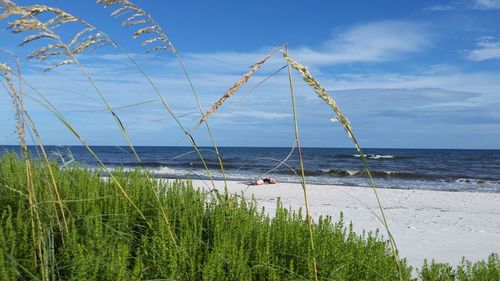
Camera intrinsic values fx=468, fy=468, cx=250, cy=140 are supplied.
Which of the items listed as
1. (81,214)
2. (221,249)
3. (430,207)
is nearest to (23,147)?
(81,214)

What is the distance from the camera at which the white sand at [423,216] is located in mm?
6992

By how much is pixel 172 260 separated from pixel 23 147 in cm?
107

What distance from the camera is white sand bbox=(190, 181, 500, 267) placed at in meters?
6.99

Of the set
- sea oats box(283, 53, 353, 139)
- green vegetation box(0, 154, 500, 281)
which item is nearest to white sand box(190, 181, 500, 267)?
green vegetation box(0, 154, 500, 281)

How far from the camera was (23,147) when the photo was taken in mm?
2662

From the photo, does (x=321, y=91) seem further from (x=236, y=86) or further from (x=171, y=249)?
(x=171, y=249)

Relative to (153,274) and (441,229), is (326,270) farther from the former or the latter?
(441,229)

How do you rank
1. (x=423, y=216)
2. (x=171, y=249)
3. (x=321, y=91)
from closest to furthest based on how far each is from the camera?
(x=321, y=91) → (x=171, y=249) → (x=423, y=216)

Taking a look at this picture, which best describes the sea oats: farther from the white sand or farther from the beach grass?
the white sand

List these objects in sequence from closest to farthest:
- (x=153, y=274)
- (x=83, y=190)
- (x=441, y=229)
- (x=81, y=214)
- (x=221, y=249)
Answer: (x=153, y=274), (x=221, y=249), (x=81, y=214), (x=83, y=190), (x=441, y=229)

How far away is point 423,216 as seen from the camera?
11.0 metres

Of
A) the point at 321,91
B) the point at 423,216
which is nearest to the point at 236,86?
the point at 321,91

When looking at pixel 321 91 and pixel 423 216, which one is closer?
pixel 321 91

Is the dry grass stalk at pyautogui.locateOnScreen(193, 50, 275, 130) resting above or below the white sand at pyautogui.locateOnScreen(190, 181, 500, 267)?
above
